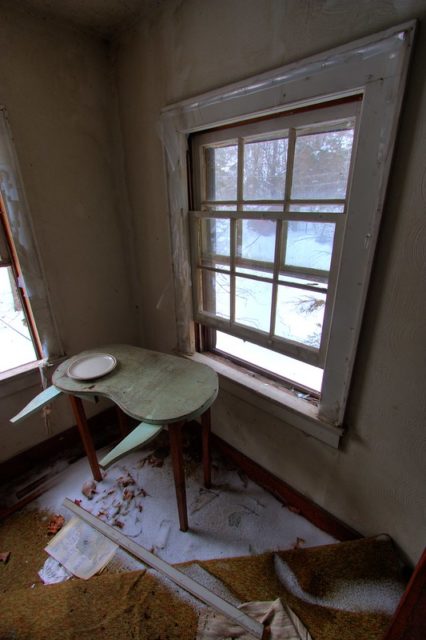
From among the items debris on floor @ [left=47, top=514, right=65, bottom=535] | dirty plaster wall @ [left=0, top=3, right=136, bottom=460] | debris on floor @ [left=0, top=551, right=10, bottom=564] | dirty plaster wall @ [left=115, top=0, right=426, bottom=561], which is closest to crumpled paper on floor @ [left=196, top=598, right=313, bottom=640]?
dirty plaster wall @ [left=115, top=0, right=426, bottom=561]

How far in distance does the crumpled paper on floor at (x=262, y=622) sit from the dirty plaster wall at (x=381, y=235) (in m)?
0.48

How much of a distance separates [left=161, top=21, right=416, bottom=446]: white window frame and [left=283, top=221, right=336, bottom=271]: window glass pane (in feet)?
0.37

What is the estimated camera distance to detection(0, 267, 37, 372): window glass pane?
1.58 metres

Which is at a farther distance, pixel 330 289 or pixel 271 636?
pixel 330 289

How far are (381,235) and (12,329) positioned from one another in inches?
74.8

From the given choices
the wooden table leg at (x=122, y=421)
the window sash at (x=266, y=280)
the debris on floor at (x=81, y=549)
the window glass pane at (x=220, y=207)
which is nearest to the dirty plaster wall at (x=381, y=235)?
the window sash at (x=266, y=280)

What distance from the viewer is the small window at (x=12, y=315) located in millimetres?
1536

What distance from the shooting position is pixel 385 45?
0.78m

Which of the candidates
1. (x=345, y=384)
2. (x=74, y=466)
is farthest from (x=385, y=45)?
(x=74, y=466)

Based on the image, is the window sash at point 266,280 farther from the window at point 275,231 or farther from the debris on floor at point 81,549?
the debris on floor at point 81,549

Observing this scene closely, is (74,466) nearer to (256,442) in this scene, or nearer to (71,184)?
(256,442)

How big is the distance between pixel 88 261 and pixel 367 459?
1810 millimetres

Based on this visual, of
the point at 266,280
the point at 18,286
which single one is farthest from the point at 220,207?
the point at 18,286

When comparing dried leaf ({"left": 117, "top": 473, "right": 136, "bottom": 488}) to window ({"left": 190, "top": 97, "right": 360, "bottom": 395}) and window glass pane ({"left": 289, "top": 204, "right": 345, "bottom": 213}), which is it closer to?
window ({"left": 190, "top": 97, "right": 360, "bottom": 395})
